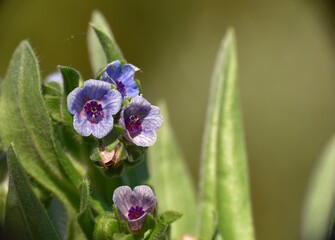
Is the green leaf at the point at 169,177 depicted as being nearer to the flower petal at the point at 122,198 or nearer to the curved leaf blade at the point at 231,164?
the curved leaf blade at the point at 231,164

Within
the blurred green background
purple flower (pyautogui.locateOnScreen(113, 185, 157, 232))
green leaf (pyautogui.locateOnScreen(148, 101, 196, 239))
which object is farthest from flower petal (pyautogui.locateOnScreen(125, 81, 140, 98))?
the blurred green background

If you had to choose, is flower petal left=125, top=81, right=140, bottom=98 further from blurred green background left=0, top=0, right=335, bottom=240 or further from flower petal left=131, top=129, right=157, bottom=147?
blurred green background left=0, top=0, right=335, bottom=240

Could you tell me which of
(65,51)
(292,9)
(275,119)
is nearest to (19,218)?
(65,51)

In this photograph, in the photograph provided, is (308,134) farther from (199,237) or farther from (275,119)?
(199,237)

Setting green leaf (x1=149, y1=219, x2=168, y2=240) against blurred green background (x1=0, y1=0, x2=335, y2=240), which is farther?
blurred green background (x1=0, y1=0, x2=335, y2=240)

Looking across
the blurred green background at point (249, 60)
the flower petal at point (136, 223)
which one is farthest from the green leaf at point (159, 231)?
the blurred green background at point (249, 60)

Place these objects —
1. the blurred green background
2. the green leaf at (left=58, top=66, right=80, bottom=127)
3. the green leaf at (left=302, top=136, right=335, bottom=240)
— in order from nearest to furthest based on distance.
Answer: the green leaf at (left=58, top=66, right=80, bottom=127) < the green leaf at (left=302, top=136, right=335, bottom=240) < the blurred green background

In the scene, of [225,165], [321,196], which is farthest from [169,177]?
[321,196]
